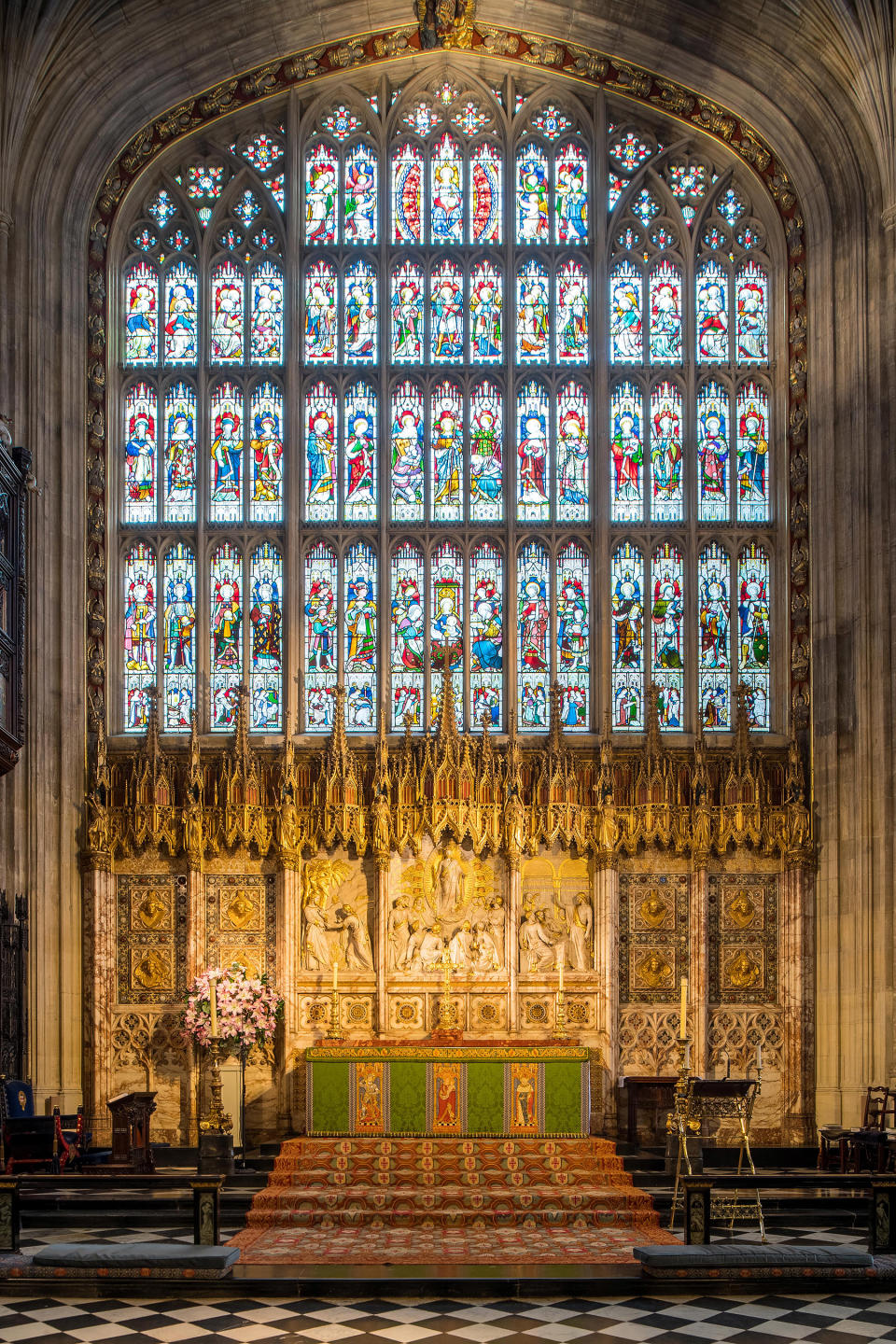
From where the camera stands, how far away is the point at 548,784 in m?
21.0

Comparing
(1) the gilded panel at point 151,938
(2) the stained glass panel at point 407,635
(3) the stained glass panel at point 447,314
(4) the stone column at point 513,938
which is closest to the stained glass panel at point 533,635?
(2) the stained glass panel at point 407,635

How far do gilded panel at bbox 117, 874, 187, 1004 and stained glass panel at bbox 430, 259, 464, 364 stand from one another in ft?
26.8

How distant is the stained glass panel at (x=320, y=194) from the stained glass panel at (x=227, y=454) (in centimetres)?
252

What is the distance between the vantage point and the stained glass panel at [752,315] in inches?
894

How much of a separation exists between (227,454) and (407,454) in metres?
2.51

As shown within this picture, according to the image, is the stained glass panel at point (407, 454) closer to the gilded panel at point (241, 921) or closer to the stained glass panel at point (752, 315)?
the stained glass panel at point (752, 315)

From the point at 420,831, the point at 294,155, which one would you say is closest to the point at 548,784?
the point at 420,831

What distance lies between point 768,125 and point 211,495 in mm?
9337

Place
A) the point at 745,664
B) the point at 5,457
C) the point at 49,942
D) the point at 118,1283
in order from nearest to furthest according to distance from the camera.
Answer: the point at 118,1283 < the point at 5,457 < the point at 49,942 < the point at 745,664

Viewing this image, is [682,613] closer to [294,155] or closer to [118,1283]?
[294,155]

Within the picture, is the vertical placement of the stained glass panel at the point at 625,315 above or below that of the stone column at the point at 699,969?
above

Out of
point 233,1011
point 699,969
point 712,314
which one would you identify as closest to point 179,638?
point 233,1011

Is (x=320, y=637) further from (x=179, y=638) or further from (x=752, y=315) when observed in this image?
(x=752, y=315)

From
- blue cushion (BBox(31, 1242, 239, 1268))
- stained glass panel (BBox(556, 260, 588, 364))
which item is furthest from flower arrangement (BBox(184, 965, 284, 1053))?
stained glass panel (BBox(556, 260, 588, 364))
